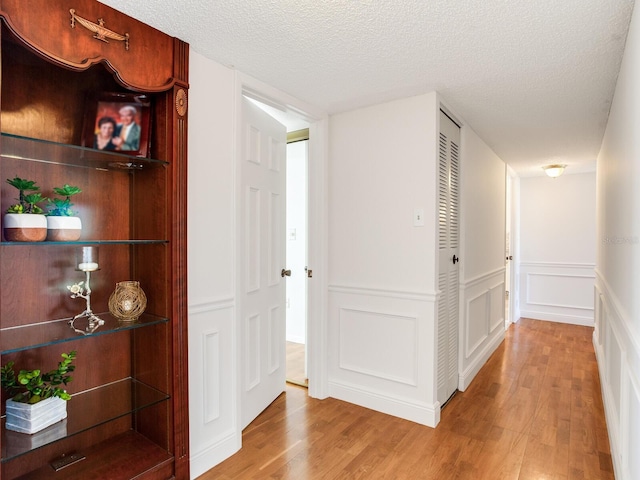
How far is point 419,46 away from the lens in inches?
74.2

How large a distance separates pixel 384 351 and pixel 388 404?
368 millimetres

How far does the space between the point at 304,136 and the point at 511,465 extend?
2821 millimetres

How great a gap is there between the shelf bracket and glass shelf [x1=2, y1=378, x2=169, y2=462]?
5.08 ft

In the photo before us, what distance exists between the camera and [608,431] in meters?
2.47

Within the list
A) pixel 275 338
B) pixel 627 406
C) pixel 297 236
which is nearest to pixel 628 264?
pixel 627 406

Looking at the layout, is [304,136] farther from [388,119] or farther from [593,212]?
[593,212]

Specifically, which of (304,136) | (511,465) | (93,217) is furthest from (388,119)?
(511,465)

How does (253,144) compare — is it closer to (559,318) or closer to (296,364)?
(296,364)

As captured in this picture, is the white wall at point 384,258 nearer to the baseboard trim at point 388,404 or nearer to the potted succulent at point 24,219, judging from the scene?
the baseboard trim at point 388,404

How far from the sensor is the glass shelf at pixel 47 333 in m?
1.38

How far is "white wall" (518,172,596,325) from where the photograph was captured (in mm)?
5488

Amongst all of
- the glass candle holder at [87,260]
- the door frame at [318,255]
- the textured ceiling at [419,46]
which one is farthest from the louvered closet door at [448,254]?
the glass candle holder at [87,260]

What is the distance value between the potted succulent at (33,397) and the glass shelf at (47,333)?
0.35 feet

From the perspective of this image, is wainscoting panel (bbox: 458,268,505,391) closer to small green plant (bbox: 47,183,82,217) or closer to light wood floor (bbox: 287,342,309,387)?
light wood floor (bbox: 287,342,309,387)
